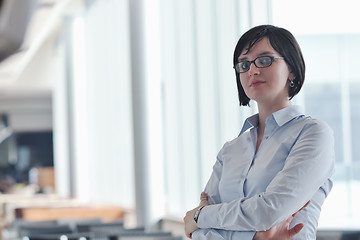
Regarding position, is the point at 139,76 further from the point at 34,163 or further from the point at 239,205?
the point at 34,163

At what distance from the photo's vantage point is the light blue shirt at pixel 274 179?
1940mm

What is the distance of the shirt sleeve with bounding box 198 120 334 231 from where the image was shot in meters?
1.93

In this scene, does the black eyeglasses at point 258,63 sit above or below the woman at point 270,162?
above

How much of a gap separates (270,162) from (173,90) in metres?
3.92

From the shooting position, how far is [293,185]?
1.94 meters

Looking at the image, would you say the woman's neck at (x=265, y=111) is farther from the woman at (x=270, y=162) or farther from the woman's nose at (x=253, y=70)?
the woman's nose at (x=253, y=70)

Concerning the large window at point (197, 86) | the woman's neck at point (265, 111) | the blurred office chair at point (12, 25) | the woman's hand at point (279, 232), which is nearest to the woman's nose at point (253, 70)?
the woman's neck at point (265, 111)

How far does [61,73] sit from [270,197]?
11.2 metres

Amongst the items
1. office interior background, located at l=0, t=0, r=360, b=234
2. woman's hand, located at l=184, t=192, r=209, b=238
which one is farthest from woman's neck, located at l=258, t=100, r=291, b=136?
office interior background, located at l=0, t=0, r=360, b=234

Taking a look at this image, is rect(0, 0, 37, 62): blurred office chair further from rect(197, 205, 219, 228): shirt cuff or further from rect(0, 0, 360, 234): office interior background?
rect(197, 205, 219, 228): shirt cuff

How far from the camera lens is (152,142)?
6301 mm

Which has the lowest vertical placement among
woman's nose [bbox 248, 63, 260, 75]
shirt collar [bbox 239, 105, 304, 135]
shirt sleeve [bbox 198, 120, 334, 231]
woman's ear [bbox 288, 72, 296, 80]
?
shirt sleeve [bbox 198, 120, 334, 231]

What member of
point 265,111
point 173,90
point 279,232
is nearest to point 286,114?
point 265,111

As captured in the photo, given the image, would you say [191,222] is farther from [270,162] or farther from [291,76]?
[291,76]
